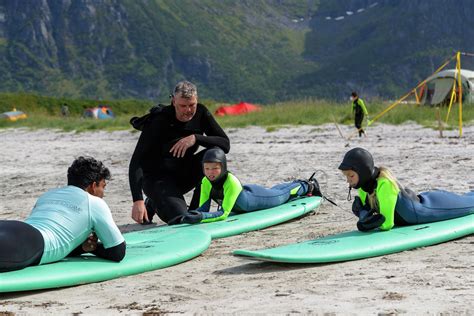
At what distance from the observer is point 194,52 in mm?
160875

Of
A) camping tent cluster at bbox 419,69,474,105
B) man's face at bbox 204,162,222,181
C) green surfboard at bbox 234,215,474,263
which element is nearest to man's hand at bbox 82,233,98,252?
green surfboard at bbox 234,215,474,263

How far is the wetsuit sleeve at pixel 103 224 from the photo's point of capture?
523 centimetres

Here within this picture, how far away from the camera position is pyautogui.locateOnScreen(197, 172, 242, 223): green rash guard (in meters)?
7.17

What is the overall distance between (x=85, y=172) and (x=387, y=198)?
227 cm

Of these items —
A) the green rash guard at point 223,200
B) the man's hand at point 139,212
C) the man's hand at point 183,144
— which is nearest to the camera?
the man's hand at point 139,212

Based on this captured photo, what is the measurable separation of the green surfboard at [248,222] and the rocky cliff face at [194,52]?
134636mm

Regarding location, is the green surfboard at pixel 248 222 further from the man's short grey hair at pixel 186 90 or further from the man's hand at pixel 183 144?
the man's short grey hair at pixel 186 90

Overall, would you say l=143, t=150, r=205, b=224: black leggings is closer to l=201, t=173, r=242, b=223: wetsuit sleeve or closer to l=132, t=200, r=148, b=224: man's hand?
l=201, t=173, r=242, b=223: wetsuit sleeve

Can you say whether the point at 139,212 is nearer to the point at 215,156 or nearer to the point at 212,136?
the point at 215,156

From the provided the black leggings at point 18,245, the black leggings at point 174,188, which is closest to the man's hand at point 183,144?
the black leggings at point 174,188

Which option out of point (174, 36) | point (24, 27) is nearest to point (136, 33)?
point (174, 36)

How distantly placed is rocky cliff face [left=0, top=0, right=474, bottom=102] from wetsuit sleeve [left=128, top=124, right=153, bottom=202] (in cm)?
13460

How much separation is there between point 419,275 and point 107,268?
6.41ft

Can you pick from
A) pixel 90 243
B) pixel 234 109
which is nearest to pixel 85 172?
pixel 90 243
